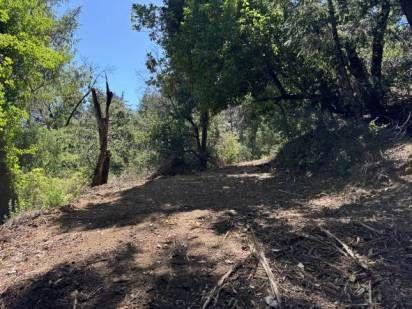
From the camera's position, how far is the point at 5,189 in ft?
31.7

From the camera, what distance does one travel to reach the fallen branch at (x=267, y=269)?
4.24 metres

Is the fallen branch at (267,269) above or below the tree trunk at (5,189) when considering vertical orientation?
below

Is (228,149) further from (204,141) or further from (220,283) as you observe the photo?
(220,283)

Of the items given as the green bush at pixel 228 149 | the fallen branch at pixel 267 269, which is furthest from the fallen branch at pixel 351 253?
the green bush at pixel 228 149

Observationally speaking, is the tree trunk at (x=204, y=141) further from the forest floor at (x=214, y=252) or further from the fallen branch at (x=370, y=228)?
the fallen branch at (x=370, y=228)

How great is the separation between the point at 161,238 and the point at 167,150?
14.2m

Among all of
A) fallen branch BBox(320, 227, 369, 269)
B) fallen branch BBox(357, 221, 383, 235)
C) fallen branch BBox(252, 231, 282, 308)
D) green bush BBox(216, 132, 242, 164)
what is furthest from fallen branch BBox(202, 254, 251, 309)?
green bush BBox(216, 132, 242, 164)

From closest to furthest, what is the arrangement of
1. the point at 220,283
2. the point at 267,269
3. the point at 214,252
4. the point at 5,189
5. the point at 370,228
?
1. the point at 220,283
2. the point at 267,269
3. the point at 214,252
4. the point at 370,228
5. the point at 5,189

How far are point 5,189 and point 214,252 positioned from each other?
5913 mm

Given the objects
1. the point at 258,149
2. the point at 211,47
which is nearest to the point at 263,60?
the point at 211,47

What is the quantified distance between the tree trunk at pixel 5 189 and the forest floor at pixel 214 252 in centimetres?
174

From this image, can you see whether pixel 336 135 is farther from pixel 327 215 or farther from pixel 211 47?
pixel 327 215

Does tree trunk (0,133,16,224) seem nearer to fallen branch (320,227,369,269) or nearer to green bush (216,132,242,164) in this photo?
fallen branch (320,227,369,269)

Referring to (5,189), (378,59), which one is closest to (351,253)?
(5,189)
